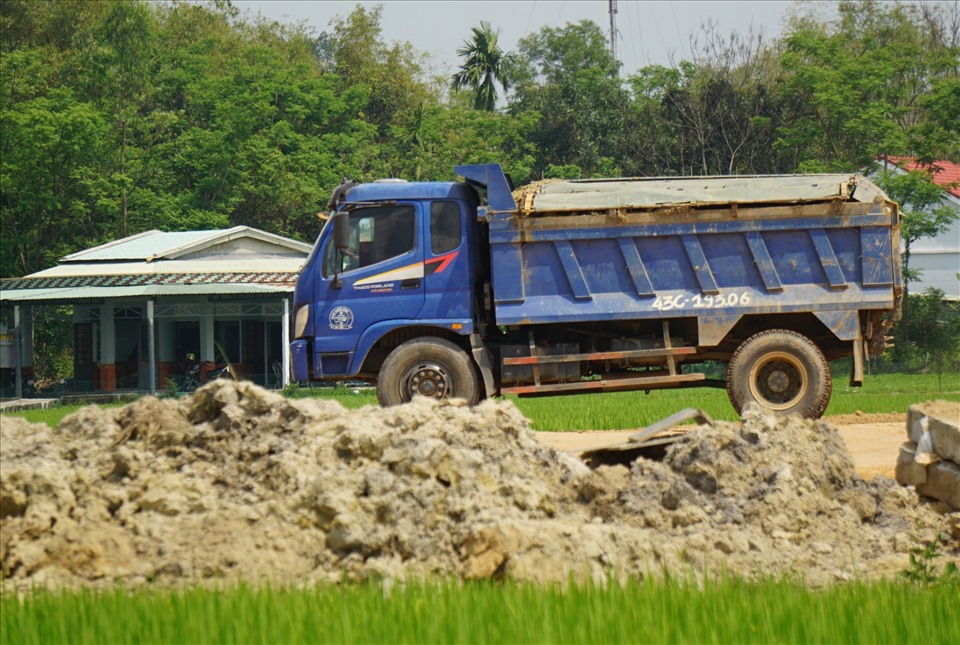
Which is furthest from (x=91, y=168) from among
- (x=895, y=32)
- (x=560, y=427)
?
(x=895, y=32)

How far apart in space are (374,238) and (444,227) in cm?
86

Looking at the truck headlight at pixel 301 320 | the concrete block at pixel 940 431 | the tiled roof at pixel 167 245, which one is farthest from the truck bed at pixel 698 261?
the tiled roof at pixel 167 245

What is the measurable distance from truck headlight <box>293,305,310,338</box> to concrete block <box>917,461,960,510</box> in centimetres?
756

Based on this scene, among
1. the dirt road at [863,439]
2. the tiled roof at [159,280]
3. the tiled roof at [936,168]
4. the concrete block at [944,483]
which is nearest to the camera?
the concrete block at [944,483]

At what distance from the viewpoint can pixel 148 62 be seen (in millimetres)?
51562

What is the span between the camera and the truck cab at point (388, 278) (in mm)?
15164

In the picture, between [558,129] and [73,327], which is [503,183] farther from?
[558,129]

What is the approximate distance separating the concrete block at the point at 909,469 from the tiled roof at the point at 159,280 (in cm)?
2632

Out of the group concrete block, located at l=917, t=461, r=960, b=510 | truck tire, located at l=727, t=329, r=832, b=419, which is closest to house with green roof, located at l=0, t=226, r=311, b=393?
truck tire, located at l=727, t=329, r=832, b=419

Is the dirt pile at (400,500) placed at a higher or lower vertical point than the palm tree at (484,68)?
lower

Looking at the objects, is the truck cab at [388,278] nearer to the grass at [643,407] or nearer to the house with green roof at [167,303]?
the grass at [643,407]

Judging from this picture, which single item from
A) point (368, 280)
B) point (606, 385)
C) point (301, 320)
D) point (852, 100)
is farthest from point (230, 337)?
point (606, 385)

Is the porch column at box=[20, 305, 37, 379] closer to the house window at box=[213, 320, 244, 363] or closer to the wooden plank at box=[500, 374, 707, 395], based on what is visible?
the house window at box=[213, 320, 244, 363]

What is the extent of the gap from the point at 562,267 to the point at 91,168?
34.5m
